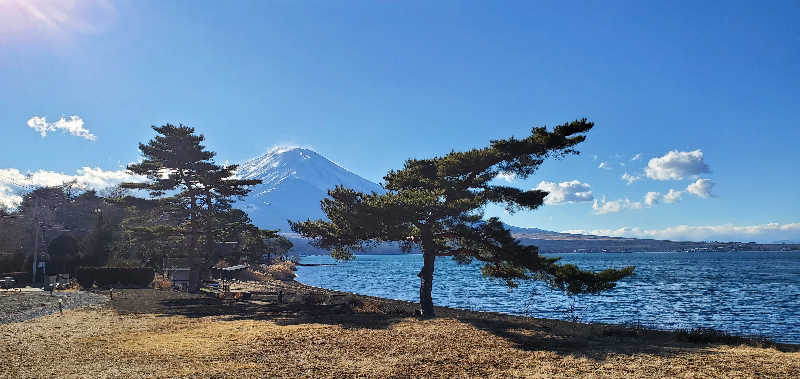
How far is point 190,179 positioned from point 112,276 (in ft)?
40.2

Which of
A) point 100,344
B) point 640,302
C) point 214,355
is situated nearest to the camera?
point 214,355

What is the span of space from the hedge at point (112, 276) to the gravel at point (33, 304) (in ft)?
19.8

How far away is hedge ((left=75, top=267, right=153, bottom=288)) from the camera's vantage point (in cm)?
3816

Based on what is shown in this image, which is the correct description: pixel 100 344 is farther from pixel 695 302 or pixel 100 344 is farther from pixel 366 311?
pixel 695 302

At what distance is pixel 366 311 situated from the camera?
941 inches

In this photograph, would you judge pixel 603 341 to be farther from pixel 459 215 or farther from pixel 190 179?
pixel 190 179

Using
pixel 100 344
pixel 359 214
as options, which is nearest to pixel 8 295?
pixel 100 344

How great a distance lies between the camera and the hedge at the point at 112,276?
38156 millimetres

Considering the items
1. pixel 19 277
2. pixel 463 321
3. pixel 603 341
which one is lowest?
pixel 19 277

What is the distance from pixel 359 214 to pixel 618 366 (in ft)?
40.8

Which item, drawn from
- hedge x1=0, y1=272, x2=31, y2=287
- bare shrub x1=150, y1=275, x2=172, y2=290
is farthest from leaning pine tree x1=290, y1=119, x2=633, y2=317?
hedge x1=0, y1=272, x2=31, y2=287

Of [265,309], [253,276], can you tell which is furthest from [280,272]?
[265,309]

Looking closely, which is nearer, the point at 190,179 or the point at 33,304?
the point at 33,304

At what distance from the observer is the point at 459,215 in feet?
70.7
